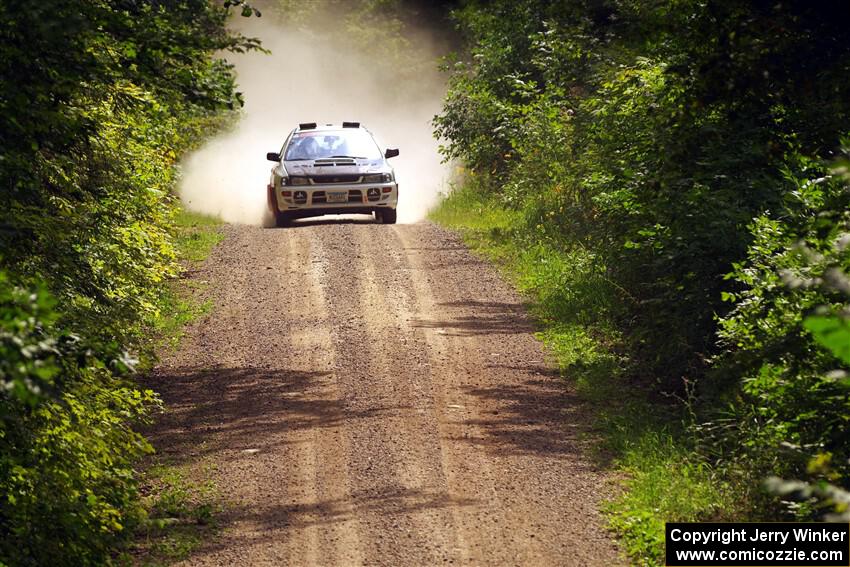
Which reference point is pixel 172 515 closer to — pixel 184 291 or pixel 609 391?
pixel 609 391

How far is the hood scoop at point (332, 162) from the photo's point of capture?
22141mm

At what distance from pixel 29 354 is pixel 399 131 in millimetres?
44180

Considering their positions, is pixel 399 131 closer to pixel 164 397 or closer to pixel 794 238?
pixel 164 397

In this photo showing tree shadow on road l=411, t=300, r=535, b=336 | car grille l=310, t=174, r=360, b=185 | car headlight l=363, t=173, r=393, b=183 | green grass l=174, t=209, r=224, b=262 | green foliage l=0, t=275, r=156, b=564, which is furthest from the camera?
car headlight l=363, t=173, r=393, b=183

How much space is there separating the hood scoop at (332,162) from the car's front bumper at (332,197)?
0.41 m

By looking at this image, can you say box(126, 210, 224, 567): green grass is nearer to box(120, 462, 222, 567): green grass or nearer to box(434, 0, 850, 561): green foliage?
box(120, 462, 222, 567): green grass

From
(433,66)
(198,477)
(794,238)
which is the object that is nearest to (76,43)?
(198,477)

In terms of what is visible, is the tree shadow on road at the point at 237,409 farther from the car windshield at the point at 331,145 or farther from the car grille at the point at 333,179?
the car windshield at the point at 331,145

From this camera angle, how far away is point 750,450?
8555 mm

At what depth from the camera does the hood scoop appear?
22.1 meters

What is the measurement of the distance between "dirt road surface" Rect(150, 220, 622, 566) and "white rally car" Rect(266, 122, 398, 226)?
12.4ft

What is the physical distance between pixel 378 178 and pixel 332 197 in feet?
2.96

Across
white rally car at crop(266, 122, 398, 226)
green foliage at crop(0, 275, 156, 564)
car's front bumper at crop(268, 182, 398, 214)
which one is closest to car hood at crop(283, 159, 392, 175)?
white rally car at crop(266, 122, 398, 226)

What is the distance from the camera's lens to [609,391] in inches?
468
